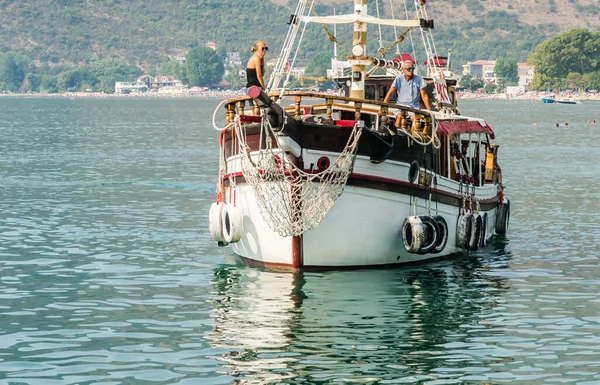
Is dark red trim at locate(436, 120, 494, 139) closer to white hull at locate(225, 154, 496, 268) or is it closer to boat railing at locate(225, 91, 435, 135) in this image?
boat railing at locate(225, 91, 435, 135)

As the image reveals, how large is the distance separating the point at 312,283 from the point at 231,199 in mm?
3250

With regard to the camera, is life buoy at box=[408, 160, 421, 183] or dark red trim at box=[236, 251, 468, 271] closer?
dark red trim at box=[236, 251, 468, 271]

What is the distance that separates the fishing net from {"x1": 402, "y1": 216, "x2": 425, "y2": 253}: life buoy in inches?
76.9

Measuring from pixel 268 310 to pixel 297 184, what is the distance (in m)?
3.06

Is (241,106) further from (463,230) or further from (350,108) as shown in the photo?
(463,230)

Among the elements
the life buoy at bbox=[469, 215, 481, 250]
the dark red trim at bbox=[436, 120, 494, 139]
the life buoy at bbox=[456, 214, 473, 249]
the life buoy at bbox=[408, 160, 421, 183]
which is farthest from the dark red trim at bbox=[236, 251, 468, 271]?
the dark red trim at bbox=[436, 120, 494, 139]

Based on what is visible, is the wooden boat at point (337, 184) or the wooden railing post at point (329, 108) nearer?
the wooden boat at point (337, 184)

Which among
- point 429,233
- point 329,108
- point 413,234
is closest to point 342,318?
point 413,234

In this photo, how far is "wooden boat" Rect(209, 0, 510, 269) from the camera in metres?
24.7

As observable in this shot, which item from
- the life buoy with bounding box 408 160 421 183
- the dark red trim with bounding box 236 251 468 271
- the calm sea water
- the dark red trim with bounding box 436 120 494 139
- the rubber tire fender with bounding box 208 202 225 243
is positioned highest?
the dark red trim with bounding box 436 120 494 139

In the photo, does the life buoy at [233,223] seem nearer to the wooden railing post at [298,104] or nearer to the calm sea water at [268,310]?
the calm sea water at [268,310]

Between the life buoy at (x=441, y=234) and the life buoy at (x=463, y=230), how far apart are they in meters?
1.51

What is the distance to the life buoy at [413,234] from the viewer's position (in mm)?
25719

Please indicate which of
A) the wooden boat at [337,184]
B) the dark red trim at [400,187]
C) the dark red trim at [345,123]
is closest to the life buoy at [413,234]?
the wooden boat at [337,184]
